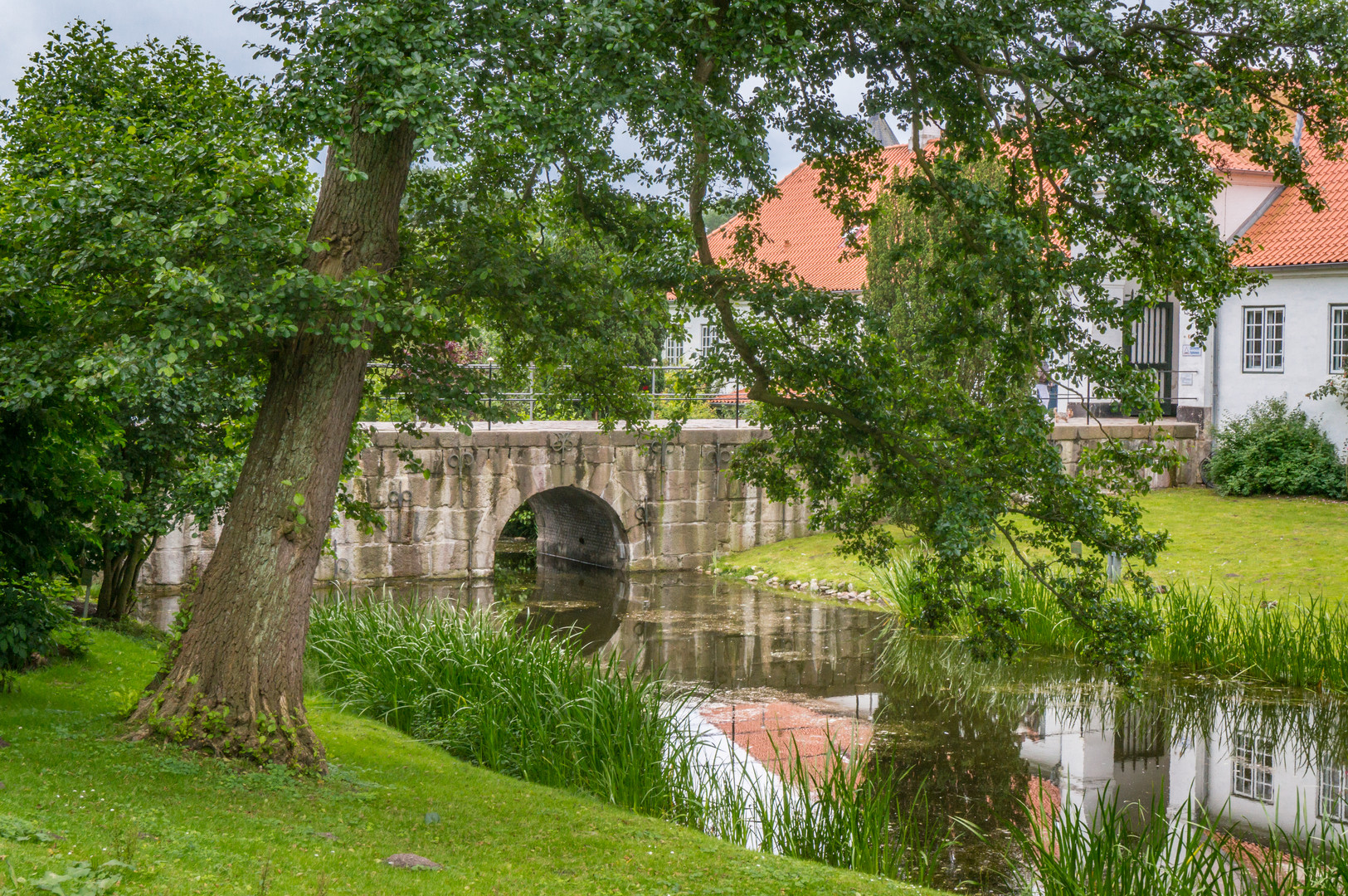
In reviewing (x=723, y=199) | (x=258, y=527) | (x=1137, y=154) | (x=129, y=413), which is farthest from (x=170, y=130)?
(x=1137, y=154)

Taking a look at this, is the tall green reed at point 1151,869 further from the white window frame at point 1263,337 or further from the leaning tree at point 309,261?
the white window frame at point 1263,337

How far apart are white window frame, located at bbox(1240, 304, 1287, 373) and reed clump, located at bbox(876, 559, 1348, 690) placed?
927cm

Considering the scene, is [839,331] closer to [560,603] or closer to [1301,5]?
[1301,5]

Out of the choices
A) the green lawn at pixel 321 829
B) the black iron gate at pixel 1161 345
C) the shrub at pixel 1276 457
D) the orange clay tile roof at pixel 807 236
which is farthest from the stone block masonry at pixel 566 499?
the green lawn at pixel 321 829

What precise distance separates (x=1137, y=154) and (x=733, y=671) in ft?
26.9

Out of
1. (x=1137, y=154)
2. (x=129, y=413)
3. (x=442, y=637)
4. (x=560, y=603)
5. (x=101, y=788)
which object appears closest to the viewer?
(x=101, y=788)

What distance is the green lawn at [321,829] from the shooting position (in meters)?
5.04

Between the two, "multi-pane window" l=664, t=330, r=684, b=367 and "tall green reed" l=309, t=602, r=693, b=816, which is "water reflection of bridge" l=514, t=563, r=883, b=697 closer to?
"tall green reed" l=309, t=602, r=693, b=816

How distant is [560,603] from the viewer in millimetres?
17609

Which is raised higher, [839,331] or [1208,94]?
[1208,94]

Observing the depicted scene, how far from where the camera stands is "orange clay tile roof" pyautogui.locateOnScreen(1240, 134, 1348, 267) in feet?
68.9

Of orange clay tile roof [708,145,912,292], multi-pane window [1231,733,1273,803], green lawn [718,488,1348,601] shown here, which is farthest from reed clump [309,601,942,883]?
orange clay tile roof [708,145,912,292]

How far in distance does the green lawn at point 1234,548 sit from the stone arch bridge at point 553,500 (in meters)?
0.78

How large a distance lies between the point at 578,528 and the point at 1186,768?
44.2 feet
